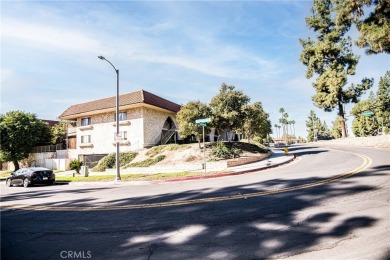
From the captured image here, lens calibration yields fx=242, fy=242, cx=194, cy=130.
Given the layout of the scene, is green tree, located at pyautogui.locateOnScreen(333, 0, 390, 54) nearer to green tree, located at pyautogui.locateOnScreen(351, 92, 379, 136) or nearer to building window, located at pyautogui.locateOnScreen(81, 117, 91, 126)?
building window, located at pyautogui.locateOnScreen(81, 117, 91, 126)

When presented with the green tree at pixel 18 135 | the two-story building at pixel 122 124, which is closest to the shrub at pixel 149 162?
the two-story building at pixel 122 124

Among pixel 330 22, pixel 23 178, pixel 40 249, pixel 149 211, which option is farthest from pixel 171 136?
pixel 330 22

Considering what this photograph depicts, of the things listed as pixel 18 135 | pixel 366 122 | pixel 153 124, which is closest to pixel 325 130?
pixel 366 122

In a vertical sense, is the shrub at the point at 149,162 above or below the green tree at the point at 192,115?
below

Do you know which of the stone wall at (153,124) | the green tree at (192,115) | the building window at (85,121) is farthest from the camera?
the building window at (85,121)

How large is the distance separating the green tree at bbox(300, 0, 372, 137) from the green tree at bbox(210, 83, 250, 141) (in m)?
21.0

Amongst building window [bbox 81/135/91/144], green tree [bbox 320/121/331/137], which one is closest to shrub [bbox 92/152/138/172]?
building window [bbox 81/135/91/144]

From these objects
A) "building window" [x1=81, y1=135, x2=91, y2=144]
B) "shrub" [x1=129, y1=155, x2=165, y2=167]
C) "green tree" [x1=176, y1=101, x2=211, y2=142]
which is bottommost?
"shrub" [x1=129, y1=155, x2=165, y2=167]

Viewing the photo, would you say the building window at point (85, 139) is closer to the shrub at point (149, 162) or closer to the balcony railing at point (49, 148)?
the balcony railing at point (49, 148)

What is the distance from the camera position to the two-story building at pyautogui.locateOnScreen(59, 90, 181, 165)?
102 feet

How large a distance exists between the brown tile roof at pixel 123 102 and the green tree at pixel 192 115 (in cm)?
674

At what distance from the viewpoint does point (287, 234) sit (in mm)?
4738

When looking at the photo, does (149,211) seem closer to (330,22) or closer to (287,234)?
(287,234)

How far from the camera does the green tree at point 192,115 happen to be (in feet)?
81.3
